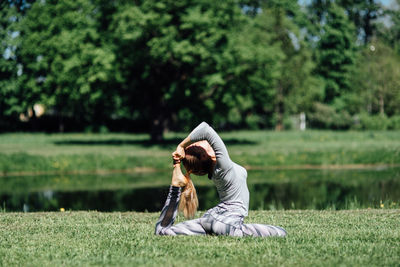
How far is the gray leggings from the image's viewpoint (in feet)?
21.1

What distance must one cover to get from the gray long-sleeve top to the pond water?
6.80 meters

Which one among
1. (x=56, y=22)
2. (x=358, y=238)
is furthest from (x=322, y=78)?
(x=358, y=238)

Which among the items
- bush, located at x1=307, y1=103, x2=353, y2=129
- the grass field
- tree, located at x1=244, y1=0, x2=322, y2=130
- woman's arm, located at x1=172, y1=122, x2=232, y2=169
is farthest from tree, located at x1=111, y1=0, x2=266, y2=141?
woman's arm, located at x1=172, y1=122, x2=232, y2=169

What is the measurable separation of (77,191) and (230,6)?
17.3 m

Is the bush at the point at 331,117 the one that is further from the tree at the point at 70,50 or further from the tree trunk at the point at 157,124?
the tree at the point at 70,50

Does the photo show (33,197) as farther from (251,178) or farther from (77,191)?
(251,178)

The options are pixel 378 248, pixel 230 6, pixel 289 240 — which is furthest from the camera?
pixel 230 6

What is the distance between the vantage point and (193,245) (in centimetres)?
610

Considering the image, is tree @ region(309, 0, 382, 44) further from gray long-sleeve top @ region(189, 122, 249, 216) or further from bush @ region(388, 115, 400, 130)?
gray long-sleeve top @ region(189, 122, 249, 216)

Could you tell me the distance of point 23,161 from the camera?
23531 millimetres

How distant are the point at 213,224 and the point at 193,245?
22.2 inches

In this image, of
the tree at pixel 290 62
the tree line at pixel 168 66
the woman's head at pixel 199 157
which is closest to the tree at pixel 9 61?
the tree line at pixel 168 66

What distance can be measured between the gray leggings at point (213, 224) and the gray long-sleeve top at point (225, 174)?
4.5 inches

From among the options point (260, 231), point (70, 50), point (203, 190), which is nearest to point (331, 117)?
point (70, 50)
